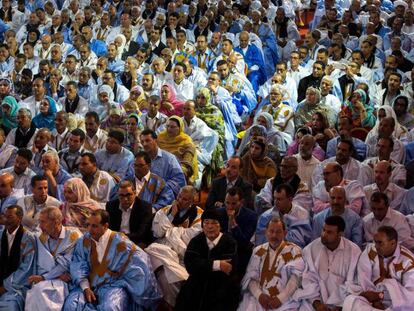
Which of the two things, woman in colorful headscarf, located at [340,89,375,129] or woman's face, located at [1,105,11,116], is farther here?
woman's face, located at [1,105,11,116]

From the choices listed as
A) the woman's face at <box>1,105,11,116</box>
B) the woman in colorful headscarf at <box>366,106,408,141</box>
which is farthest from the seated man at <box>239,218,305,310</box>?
the woman's face at <box>1,105,11,116</box>

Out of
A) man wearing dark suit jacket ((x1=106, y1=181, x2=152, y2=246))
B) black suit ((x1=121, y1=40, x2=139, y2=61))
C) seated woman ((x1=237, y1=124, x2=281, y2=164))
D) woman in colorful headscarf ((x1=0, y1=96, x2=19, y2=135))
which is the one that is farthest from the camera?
black suit ((x1=121, y1=40, x2=139, y2=61))

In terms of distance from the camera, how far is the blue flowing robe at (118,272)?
6.30 meters

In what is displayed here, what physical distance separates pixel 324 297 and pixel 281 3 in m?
9.93

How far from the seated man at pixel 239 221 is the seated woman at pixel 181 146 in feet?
5.66

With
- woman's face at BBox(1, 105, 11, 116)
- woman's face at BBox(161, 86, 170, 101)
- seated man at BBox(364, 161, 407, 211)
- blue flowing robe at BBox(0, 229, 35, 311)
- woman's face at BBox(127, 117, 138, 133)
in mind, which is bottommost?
woman's face at BBox(161, 86, 170, 101)

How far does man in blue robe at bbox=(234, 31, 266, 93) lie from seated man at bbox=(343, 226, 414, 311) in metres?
6.89

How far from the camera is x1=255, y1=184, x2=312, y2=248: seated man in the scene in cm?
676

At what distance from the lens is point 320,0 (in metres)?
15.2

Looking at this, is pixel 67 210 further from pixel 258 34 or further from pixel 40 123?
pixel 258 34

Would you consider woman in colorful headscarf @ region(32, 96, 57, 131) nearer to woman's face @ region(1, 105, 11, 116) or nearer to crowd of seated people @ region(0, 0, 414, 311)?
crowd of seated people @ region(0, 0, 414, 311)

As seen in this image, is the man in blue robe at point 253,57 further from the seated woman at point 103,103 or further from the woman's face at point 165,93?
the seated woman at point 103,103

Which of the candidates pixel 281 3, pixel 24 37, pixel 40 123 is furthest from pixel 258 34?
pixel 40 123

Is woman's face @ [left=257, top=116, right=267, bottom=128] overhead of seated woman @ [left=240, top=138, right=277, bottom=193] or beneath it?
beneath
